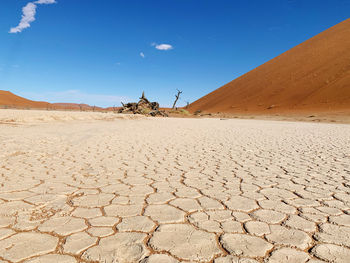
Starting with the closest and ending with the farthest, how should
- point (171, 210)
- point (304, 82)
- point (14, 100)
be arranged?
point (171, 210) < point (304, 82) < point (14, 100)

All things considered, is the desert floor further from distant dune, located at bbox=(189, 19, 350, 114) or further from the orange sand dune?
the orange sand dune

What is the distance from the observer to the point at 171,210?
188 centimetres

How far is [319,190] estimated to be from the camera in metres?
2.37

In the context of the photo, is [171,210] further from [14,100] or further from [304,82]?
[14,100]

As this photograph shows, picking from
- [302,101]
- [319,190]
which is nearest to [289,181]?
[319,190]

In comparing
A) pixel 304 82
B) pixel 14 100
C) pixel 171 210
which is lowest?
pixel 171 210

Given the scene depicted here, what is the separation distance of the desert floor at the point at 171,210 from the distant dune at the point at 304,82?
19012 mm

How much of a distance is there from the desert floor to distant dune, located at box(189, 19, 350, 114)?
1901cm

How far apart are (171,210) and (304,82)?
2913cm

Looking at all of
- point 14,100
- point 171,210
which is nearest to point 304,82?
point 171,210

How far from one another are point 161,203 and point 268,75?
36.6 metres

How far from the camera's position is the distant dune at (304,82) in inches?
841

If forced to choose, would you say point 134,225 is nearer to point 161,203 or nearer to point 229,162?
point 161,203

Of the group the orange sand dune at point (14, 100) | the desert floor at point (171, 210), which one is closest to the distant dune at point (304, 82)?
the desert floor at point (171, 210)
